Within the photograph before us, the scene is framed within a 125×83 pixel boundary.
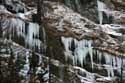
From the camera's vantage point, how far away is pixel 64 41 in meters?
25.0

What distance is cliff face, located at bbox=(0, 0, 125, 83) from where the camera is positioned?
75.8ft

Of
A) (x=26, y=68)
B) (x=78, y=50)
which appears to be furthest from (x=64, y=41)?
(x=26, y=68)

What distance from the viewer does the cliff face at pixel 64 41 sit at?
75.8 ft

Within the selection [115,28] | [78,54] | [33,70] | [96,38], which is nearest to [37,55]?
[33,70]

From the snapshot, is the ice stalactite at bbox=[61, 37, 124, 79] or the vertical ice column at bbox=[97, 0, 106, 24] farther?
the vertical ice column at bbox=[97, 0, 106, 24]

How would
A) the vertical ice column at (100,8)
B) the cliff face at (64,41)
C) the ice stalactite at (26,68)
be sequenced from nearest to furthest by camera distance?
the ice stalactite at (26,68)
the cliff face at (64,41)
the vertical ice column at (100,8)

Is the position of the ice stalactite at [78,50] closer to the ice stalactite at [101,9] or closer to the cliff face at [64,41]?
the cliff face at [64,41]

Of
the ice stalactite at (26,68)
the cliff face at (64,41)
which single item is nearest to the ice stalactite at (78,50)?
the cliff face at (64,41)

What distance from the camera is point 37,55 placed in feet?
77.4

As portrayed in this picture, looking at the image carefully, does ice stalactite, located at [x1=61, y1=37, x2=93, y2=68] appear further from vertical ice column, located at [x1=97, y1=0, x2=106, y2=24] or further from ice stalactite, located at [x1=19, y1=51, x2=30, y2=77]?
vertical ice column, located at [x1=97, y1=0, x2=106, y2=24]

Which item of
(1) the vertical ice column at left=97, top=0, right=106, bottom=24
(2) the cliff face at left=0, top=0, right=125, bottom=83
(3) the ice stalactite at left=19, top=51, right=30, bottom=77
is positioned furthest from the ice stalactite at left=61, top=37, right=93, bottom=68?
(1) the vertical ice column at left=97, top=0, right=106, bottom=24

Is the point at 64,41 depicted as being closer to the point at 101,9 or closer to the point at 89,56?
the point at 89,56

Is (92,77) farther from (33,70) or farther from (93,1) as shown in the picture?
(93,1)

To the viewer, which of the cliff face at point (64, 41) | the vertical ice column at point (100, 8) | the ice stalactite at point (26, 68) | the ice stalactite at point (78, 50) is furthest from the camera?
the vertical ice column at point (100, 8)
